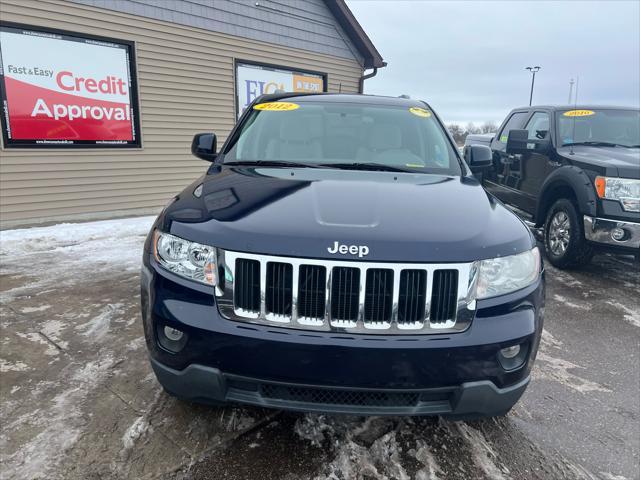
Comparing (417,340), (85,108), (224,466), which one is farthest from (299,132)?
(85,108)

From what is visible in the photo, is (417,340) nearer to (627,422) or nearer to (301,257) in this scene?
A: (301,257)

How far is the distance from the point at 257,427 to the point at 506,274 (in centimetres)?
144

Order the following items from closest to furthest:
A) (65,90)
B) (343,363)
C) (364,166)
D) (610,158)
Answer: (343,363) < (364,166) < (610,158) < (65,90)

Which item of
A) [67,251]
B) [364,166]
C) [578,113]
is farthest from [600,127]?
[67,251]

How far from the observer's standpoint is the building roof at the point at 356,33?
1062 centimetres

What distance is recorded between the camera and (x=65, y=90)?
703 cm

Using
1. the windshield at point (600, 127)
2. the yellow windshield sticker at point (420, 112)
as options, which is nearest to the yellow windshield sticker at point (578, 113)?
the windshield at point (600, 127)

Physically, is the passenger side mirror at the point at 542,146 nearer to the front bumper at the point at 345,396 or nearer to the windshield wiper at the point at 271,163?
the windshield wiper at the point at 271,163

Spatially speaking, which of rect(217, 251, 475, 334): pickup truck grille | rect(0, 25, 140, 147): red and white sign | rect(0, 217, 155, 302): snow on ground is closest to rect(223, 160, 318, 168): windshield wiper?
rect(217, 251, 475, 334): pickup truck grille

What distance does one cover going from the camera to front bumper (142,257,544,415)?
1.84 metres

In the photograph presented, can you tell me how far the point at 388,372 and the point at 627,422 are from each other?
5.65ft

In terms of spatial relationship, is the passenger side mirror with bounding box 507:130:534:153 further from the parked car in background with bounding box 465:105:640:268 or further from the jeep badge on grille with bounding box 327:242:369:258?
the jeep badge on grille with bounding box 327:242:369:258

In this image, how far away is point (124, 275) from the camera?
15.9 ft

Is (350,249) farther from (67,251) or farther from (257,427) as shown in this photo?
(67,251)
